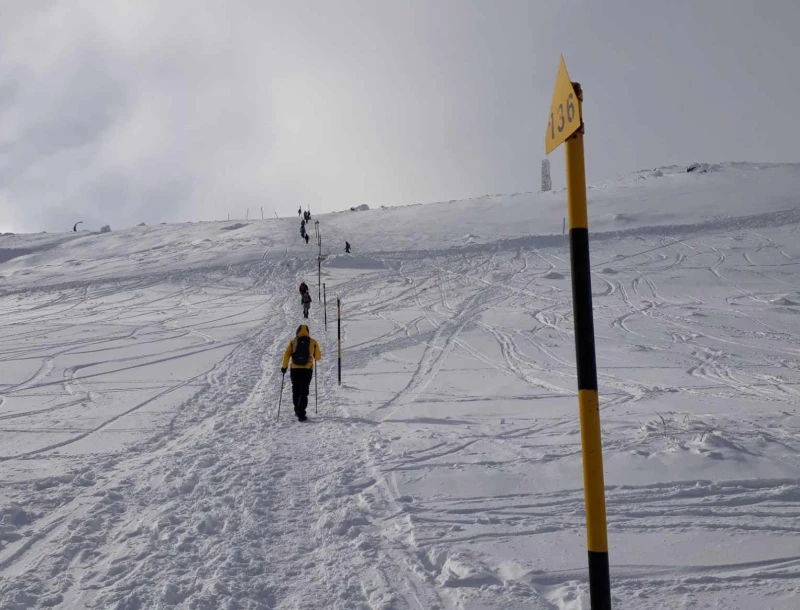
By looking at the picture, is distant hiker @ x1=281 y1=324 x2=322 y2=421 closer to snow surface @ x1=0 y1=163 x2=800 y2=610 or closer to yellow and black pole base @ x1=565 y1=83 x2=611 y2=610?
snow surface @ x1=0 y1=163 x2=800 y2=610

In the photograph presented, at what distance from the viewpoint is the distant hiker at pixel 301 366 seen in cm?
980

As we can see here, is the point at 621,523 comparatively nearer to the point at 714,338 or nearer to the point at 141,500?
the point at 141,500

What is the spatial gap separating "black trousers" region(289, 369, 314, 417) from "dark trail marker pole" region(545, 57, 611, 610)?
759 centimetres

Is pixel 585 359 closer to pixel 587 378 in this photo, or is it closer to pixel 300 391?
pixel 587 378

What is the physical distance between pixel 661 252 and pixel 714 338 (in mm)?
16438

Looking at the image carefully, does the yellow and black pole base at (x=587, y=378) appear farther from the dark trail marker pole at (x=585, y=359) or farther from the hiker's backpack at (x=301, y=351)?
the hiker's backpack at (x=301, y=351)

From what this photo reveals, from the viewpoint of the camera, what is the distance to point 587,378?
96.5 inches

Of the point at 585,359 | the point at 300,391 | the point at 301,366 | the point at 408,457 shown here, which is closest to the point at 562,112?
the point at 585,359

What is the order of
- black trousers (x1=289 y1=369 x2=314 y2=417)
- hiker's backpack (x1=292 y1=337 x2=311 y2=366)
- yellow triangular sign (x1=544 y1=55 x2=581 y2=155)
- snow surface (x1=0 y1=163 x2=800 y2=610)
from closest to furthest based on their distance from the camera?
yellow triangular sign (x1=544 y1=55 x2=581 y2=155) < snow surface (x1=0 y1=163 x2=800 y2=610) < black trousers (x1=289 y1=369 x2=314 y2=417) < hiker's backpack (x1=292 y1=337 x2=311 y2=366)

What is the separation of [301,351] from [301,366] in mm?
288

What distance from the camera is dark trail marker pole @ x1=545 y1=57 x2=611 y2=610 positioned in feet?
8.04

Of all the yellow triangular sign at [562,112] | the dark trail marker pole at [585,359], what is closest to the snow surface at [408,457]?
the dark trail marker pole at [585,359]

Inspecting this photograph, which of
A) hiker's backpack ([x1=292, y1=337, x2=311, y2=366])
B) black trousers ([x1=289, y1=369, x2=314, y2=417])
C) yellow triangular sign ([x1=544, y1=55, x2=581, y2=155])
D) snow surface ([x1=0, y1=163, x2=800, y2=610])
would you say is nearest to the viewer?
yellow triangular sign ([x1=544, y1=55, x2=581, y2=155])

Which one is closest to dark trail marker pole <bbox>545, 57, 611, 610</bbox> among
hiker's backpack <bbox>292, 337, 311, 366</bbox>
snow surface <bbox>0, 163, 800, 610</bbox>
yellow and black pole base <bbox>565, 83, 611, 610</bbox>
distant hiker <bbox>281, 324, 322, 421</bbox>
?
yellow and black pole base <bbox>565, 83, 611, 610</bbox>
